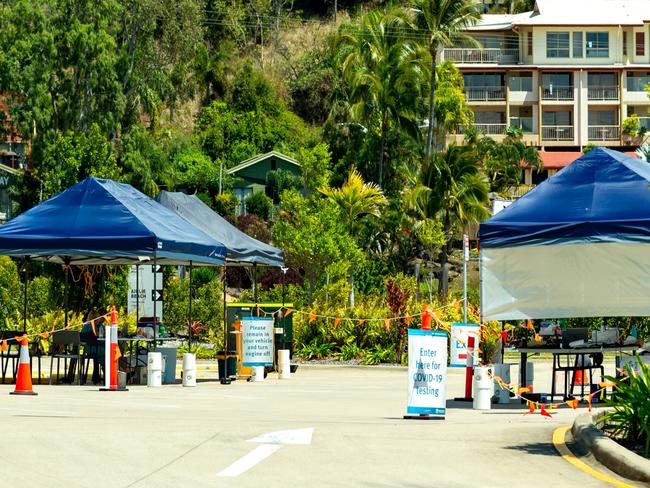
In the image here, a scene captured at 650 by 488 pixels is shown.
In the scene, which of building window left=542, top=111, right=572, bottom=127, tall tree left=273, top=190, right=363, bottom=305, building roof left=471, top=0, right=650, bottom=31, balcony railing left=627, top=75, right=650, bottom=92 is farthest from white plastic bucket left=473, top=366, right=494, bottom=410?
balcony railing left=627, top=75, right=650, bottom=92

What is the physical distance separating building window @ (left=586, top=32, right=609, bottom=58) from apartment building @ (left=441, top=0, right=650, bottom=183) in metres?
0.07

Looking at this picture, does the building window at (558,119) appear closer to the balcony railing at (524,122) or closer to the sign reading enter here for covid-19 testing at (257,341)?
the balcony railing at (524,122)

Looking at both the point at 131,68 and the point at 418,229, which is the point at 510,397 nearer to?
the point at 418,229

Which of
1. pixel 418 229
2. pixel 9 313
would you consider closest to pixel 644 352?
pixel 9 313

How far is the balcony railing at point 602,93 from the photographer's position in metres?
87.3

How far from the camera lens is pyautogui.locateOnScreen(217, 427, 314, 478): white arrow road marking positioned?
39.2ft

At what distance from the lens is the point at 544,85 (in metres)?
87.6

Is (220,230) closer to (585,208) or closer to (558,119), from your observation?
(585,208)

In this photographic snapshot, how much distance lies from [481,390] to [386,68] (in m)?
45.5

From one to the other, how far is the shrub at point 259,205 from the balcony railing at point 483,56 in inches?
744

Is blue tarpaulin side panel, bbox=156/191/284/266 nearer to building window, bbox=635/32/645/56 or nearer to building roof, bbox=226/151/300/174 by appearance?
building roof, bbox=226/151/300/174

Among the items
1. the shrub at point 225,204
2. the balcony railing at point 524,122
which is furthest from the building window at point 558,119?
the shrub at point 225,204

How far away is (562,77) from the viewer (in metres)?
87.8

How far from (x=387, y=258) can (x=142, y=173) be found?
46.7ft
